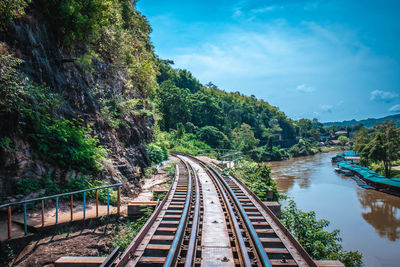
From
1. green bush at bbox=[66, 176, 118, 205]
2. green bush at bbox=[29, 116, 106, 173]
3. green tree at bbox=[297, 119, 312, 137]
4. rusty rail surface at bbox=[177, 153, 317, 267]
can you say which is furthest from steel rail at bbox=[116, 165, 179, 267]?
green tree at bbox=[297, 119, 312, 137]

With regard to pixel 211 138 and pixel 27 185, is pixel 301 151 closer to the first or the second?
pixel 211 138

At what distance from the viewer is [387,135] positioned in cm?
3616

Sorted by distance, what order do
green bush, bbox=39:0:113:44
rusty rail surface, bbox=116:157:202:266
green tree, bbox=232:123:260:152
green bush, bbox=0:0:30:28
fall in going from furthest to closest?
green tree, bbox=232:123:260:152
green bush, bbox=39:0:113:44
green bush, bbox=0:0:30:28
rusty rail surface, bbox=116:157:202:266

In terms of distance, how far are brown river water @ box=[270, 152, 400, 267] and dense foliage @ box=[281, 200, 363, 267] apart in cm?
329

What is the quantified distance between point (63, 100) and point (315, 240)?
10390 mm

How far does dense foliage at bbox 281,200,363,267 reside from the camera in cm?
693

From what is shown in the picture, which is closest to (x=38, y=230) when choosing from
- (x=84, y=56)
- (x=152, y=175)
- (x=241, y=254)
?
(x=241, y=254)

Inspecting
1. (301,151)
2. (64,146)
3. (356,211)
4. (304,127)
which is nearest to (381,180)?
(356,211)

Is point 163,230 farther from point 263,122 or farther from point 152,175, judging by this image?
point 263,122

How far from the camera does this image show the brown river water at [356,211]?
14406 millimetres

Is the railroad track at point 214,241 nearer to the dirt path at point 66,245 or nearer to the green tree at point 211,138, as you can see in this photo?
the dirt path at point 66,245

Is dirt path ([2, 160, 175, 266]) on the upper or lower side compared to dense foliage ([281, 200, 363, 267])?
upper

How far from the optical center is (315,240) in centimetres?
761

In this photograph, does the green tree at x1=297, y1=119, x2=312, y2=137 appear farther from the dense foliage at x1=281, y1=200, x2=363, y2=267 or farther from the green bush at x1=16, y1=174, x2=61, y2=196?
the green bush at x1=16, y1=174, x2=61, y2=196
